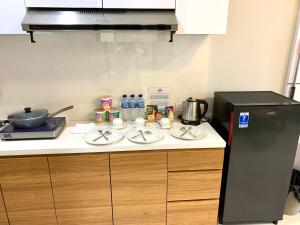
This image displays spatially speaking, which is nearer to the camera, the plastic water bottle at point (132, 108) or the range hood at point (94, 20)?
the range hood at point (94, 20)

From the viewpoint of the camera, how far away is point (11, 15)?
4.50ft

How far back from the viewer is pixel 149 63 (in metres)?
1.84

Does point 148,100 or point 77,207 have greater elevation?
point 148,100

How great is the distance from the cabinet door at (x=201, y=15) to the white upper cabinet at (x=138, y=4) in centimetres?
7

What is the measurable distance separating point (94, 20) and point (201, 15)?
644mm

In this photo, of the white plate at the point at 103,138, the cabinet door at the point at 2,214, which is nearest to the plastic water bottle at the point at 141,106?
the white plate at the point at 103,138

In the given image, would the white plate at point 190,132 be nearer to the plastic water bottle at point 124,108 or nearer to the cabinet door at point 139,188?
the cabinet door at point 139,188

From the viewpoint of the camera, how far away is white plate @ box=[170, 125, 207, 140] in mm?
1564

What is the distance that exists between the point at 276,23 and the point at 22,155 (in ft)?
6.62

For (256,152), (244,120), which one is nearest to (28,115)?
(244,120)

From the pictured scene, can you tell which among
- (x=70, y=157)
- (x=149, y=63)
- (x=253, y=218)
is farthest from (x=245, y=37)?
(x=70, y=157)

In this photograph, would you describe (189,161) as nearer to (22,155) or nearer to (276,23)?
(22,155)

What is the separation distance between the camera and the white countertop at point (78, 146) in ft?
4.72

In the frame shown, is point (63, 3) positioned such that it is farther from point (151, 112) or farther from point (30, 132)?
point (151, 112)
